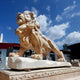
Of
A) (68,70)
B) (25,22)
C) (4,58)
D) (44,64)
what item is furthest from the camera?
(4,58)

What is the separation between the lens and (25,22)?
7.50 ft

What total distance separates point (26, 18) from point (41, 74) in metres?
1.52

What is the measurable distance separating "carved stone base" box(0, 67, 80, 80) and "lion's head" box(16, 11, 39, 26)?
1349 millimetres

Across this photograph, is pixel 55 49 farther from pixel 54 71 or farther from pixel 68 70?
pixel 54 71

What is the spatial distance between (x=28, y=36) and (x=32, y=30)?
0.19 meters

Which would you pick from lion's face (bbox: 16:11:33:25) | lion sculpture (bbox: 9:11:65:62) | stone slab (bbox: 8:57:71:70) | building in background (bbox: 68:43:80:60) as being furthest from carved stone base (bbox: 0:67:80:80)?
building in background (bbox: 68:43:80:60)

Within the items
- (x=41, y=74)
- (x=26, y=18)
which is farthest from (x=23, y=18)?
(x=41, y=74)

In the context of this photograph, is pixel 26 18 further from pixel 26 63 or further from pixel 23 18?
pixel 26 63

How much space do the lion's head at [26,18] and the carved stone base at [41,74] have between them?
4.42 ft

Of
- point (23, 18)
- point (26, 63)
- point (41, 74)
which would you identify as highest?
point (23, 18)

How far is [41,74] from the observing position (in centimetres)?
130

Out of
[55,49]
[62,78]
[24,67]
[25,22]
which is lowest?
[62,78]

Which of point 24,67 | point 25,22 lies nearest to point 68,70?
point 24,67

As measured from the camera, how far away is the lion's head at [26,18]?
2.27 m
